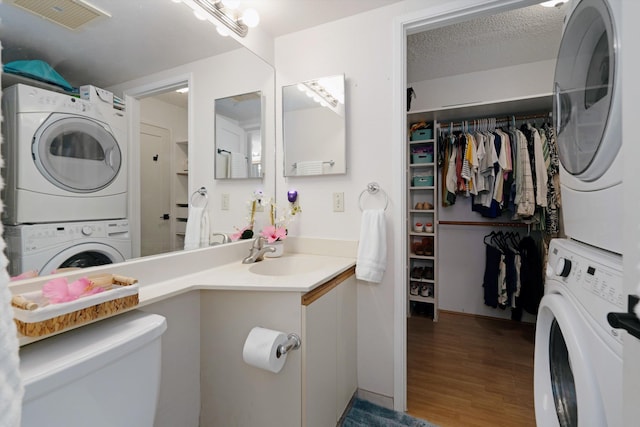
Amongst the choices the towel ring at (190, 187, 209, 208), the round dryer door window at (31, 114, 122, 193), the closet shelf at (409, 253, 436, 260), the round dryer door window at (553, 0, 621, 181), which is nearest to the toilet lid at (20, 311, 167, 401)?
the round dryer door window at (31, 114, 122, 193)

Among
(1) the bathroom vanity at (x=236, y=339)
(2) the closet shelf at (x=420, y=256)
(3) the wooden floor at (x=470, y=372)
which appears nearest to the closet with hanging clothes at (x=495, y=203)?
(2) the closet shelf at (x=420, y=256)

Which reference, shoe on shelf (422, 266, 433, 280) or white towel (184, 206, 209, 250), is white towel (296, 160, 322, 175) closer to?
white towel (184, 206, 209, 250)

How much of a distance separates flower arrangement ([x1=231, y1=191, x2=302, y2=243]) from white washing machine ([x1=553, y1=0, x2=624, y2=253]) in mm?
1344

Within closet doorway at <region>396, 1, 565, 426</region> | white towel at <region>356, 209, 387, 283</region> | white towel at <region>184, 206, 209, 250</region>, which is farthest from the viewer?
closet doorway at <region>396, 1, 565, 426</region>

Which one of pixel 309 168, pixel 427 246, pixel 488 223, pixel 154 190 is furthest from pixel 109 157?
pixel 488 223

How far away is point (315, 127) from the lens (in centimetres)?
182

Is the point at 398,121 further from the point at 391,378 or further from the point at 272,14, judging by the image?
the point at 391,378

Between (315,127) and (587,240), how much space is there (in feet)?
4.66

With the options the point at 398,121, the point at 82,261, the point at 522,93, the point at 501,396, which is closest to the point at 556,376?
the point at 501,396

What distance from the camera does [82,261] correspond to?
Answer: 1.01m

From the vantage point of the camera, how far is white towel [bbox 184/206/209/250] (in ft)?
4.58

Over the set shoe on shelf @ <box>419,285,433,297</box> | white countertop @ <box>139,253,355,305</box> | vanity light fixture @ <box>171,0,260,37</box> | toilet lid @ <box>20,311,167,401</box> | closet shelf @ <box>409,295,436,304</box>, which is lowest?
closet shelf @ <box>409,295,436,304</box>

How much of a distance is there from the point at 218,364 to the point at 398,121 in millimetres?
1522

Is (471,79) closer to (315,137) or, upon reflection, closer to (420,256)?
(420,256)
